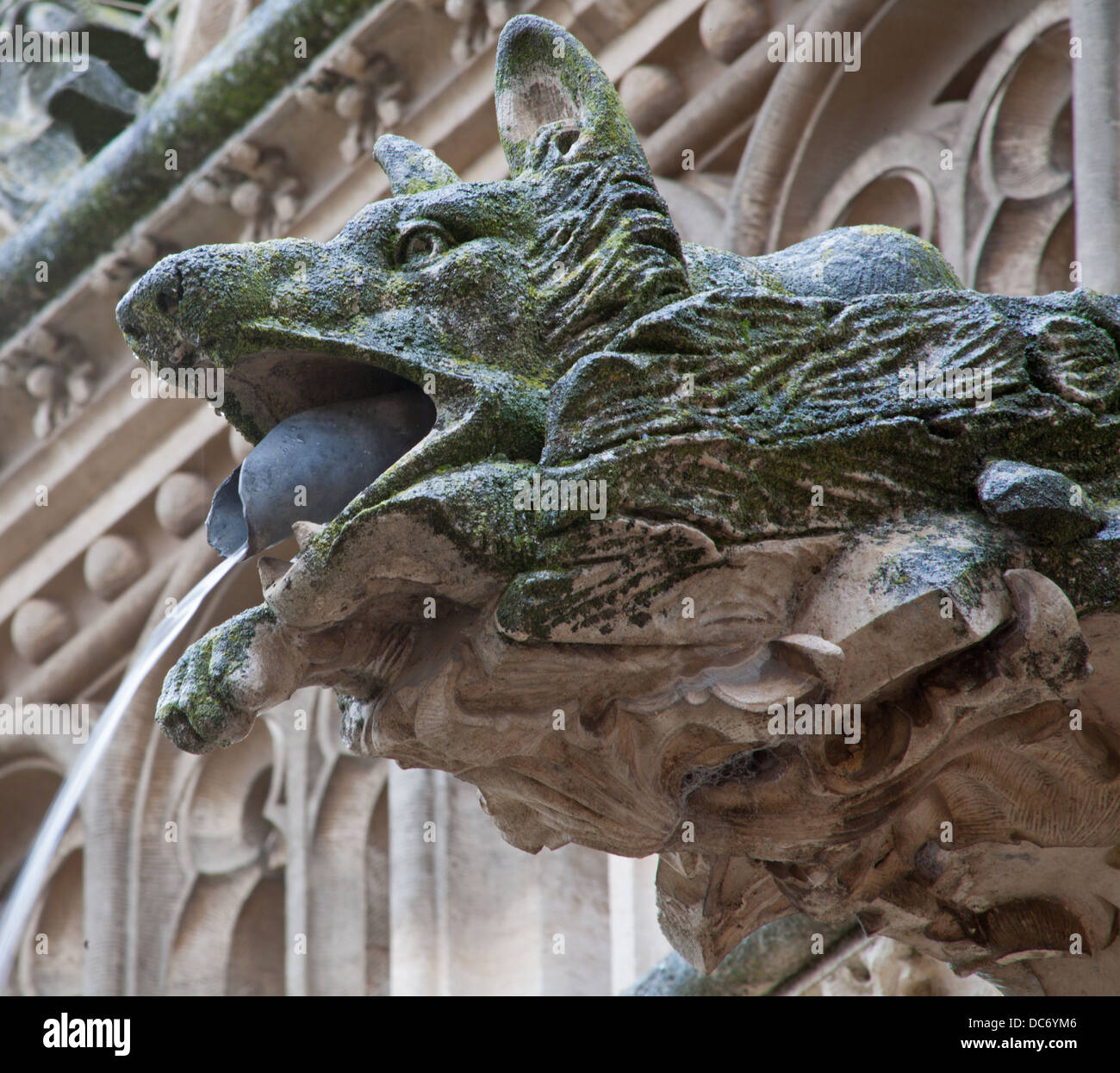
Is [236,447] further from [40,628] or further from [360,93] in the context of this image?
[360,93]

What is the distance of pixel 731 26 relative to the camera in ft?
13.4

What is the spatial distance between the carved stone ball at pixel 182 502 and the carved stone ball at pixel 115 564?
119 mm

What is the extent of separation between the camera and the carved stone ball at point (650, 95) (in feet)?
13.8

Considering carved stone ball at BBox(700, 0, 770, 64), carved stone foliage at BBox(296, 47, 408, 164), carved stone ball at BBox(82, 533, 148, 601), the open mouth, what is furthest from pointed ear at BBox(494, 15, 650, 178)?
carved stone ball at BBox(82, 533, 148, 601)

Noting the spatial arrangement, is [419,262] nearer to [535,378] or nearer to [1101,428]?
[535,378]

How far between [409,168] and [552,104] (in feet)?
0.54

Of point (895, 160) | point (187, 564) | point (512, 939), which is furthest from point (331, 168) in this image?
point (512, 939)

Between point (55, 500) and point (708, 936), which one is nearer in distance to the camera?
point (708, 936)

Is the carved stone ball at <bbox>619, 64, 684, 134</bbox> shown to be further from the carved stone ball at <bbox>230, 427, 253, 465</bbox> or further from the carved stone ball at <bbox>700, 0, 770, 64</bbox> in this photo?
the carved stone ball at <bbox>230, 427, 253, 465</bbox>

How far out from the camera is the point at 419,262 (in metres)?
2.06

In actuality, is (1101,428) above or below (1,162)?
below

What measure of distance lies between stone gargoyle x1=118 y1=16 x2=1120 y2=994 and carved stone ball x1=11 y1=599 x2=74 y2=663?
3116 mm

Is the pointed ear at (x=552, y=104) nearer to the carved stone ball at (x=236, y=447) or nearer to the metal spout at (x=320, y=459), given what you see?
the metal spout at (x=320, y=459)

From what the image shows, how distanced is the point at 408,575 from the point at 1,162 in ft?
13.8
